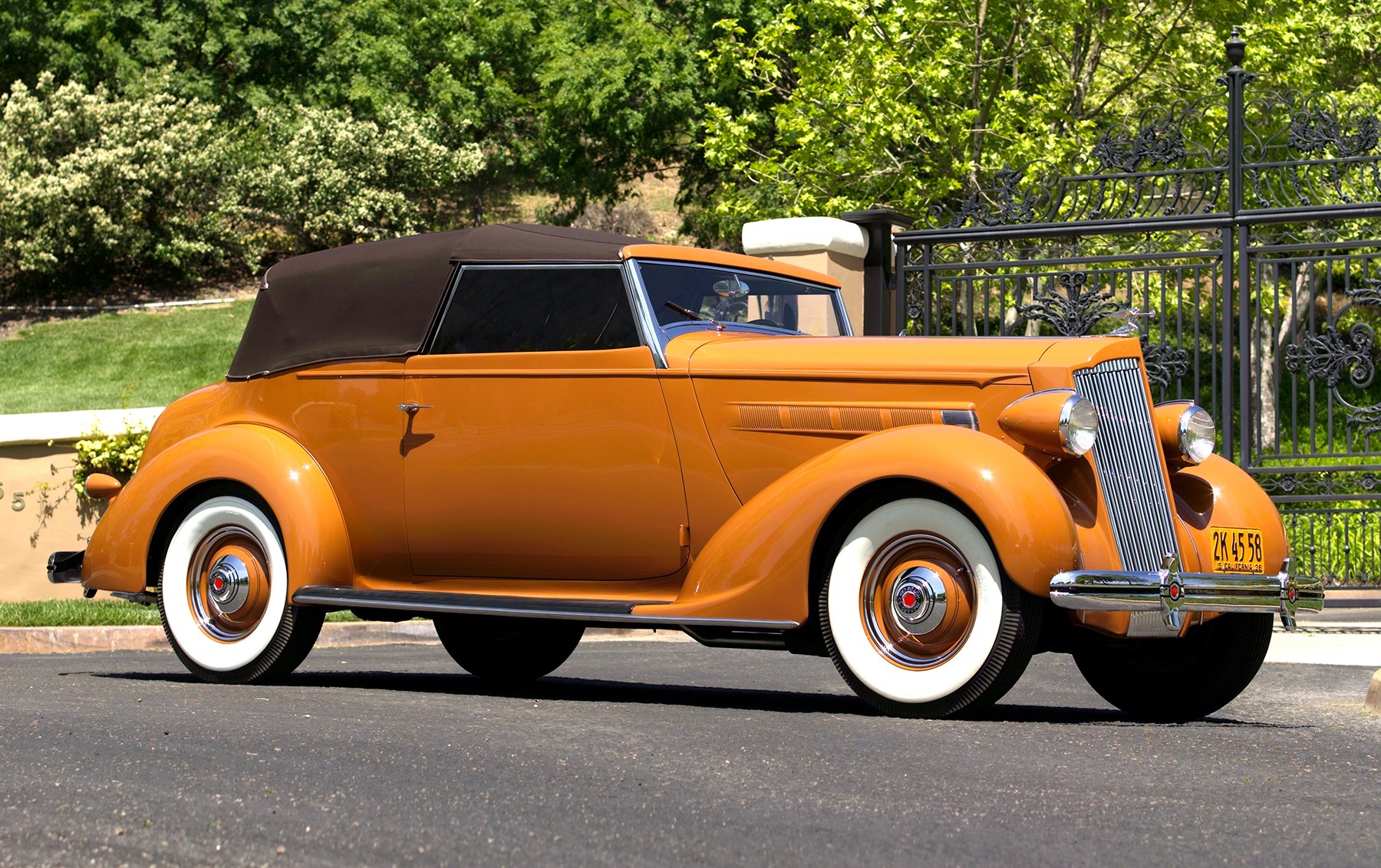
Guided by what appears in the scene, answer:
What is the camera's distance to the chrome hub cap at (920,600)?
5102mm

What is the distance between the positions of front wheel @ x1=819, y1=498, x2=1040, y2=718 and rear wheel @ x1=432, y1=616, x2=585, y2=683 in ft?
7.99

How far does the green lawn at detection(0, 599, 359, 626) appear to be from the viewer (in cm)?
977

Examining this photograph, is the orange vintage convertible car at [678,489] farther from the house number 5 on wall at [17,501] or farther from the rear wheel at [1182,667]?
the house number 5 on wall at [17,501]

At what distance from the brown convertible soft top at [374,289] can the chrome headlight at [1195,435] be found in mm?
2343

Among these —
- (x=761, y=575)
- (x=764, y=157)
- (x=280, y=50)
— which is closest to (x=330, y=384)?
(x=761, y=575)

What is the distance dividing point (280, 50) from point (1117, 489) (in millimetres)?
42534

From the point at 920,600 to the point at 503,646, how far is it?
2.93m

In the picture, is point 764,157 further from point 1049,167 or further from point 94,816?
point 94,816

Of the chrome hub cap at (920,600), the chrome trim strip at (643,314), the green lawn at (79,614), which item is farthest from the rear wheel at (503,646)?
the green lawn at (79,614)

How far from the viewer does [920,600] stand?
5.12m

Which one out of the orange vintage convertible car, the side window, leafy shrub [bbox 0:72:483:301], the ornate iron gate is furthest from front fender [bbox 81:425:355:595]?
leafy shrub [bbox 0:72:483:301]

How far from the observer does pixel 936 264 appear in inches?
442

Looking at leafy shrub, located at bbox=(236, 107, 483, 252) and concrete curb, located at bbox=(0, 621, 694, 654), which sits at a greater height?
leafy shrub, located at bbox=(236, 107, 483, 252)

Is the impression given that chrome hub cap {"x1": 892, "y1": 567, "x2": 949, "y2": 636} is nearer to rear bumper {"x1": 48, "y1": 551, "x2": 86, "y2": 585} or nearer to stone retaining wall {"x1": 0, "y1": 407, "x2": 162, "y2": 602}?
rear bumper {"x1": 48, "y1": 551, "x2": 86, "y2": 585}
